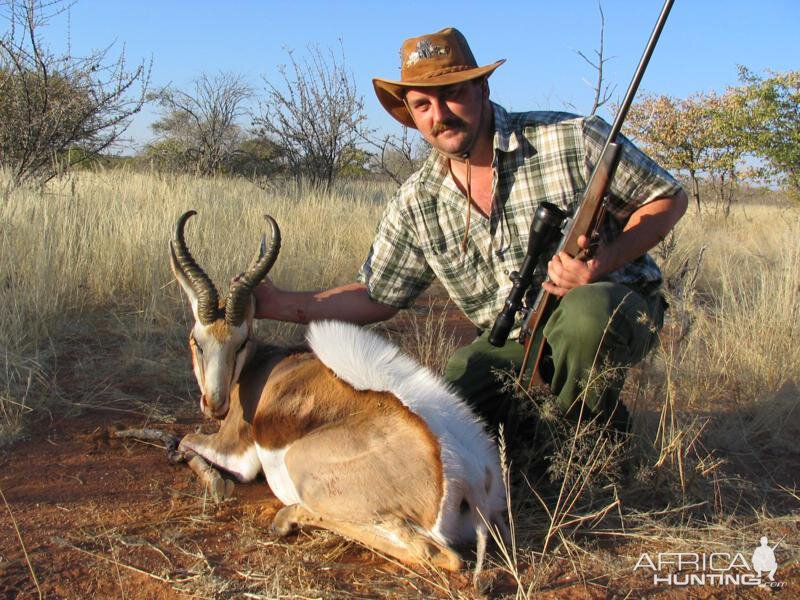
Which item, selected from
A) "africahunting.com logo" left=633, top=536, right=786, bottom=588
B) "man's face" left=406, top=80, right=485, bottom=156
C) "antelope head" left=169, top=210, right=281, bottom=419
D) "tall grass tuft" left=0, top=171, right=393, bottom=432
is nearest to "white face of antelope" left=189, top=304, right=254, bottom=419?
"antelope head" left=169, top=210, right=281, bottom=419

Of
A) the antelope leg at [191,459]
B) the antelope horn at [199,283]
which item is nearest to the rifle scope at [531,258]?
the antelope horn at [199,283]

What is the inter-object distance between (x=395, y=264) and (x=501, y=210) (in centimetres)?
72

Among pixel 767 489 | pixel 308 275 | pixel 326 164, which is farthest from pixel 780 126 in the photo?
pixel 767 489

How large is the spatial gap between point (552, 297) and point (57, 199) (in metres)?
6.11

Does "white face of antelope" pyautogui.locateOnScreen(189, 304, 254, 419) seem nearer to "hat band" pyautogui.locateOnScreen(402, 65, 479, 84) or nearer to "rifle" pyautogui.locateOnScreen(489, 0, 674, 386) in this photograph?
"rifle" pyautogui.locateOnScreen(489, 0, 674, 386)

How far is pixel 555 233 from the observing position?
3439 millimetres

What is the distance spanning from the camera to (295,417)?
3182mm

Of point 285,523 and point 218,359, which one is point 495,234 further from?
point 285,523

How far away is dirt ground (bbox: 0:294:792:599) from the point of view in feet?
8.24

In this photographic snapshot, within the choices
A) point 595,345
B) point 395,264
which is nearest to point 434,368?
point 395,264

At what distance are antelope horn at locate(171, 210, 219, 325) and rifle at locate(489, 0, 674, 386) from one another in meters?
1.47

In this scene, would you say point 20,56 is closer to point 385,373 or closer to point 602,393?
point 385,373

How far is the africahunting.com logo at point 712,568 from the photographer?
2.57 metres

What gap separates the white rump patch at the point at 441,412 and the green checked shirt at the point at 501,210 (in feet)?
2.81
